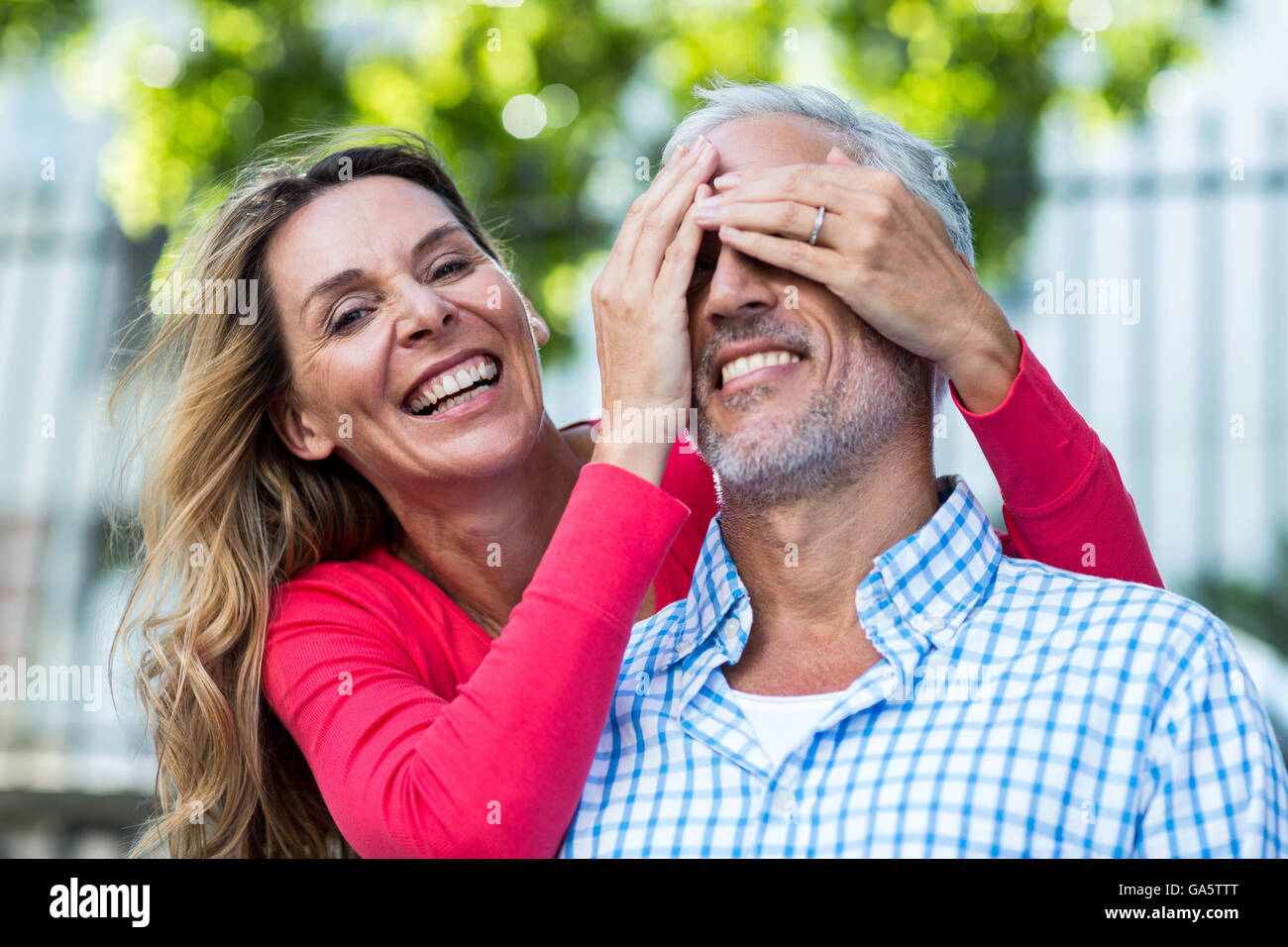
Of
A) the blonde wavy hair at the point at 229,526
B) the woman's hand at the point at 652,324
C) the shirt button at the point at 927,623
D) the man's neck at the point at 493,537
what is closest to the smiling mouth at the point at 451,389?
the man's neck at the point at 493,537

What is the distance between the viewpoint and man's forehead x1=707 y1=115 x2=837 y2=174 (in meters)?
2.11

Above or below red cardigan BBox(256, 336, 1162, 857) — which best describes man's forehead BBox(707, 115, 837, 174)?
above

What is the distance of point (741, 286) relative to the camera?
6.64ft

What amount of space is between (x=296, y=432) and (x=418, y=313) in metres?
0.53

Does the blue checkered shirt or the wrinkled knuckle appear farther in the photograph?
the wrinkled knuckle

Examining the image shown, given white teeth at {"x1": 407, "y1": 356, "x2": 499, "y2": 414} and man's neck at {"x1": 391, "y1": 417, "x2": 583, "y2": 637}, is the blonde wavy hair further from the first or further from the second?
white teeth at {"x1": 407, "y1": 356, "x2": 499, "y2": 414}

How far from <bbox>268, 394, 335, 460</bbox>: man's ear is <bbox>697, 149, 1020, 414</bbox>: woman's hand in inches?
46.8

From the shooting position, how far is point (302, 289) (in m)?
2.64

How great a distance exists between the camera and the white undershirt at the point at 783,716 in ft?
6.35

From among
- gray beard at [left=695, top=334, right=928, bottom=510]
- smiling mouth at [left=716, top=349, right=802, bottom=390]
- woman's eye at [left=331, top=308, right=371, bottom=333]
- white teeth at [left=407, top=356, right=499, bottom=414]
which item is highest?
woman's eye at [left=331, top=308, right=371, bottom=333]

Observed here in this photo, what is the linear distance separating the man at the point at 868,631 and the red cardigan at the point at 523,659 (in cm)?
15

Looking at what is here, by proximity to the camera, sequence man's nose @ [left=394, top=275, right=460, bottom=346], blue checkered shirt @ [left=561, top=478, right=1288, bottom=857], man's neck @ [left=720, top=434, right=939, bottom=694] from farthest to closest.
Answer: man's nose @ [left=394, top=275, right=460, bottom=346]
man's neck @ [left=720, top=434, right=939, bottom=694]
blue checkered shirt @ [left=561, top=478, right=1288, bottom=857]

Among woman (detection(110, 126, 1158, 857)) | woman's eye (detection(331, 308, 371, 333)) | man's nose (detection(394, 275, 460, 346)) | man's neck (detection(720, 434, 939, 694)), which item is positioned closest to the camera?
woman (detection(110, 126, 1158, 857))

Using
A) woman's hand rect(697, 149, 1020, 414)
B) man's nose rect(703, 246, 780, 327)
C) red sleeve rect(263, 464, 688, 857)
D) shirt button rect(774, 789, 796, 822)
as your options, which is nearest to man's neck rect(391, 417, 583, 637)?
red sleeve rect(263, 464, 688, 857)
